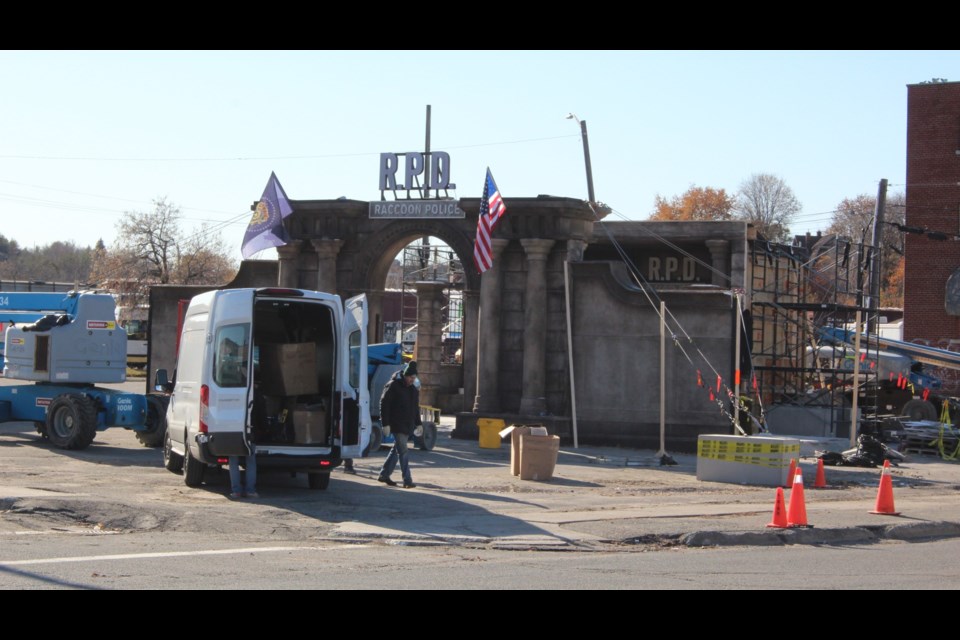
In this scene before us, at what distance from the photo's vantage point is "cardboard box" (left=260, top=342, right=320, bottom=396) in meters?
16.8

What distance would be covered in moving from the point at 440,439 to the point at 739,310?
24.3 ft

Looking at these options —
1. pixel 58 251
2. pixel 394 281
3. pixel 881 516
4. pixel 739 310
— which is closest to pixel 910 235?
pixel 739 310

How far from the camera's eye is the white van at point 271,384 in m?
15.1

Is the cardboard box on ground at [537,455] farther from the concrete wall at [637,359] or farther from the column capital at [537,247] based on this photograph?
the column capital at [537,247]

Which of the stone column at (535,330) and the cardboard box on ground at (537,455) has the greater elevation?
the stone column at (535,330)

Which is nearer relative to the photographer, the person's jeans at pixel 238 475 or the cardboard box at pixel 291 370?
the person's jeans at pixel 238 475

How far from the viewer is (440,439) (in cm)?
2709

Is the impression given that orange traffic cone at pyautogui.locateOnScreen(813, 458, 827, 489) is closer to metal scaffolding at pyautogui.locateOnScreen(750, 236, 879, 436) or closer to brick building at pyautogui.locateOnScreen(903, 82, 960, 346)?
metal scaffolding at pyautogui.locateOnScreen(750, 236, 879, 436)

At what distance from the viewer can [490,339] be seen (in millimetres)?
26953

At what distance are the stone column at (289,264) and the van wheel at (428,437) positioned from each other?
247 inches

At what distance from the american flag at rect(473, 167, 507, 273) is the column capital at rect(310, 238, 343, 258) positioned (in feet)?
13.6

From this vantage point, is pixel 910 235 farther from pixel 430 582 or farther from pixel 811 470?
pixel 430 582

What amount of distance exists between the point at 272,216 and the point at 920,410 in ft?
60.5

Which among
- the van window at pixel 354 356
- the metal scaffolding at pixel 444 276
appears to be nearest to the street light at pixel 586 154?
the metal scaffolding at pixel 444 276
